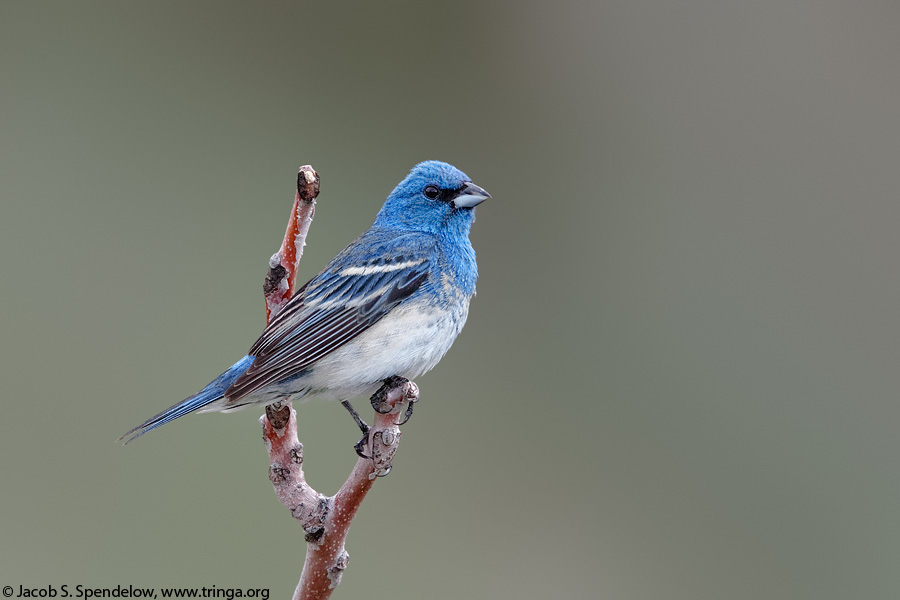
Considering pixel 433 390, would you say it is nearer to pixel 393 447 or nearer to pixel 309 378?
pixel 309 378

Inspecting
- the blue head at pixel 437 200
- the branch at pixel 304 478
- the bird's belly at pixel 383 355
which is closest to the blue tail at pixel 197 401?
the bird's belly at pixel 383 355

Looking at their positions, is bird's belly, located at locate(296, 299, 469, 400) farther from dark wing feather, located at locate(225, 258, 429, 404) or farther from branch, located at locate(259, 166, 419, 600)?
branch, located at locate(259, 166, 419, 600)

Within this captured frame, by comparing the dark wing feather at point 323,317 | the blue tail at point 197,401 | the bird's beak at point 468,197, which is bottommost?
the blue tail at point 197,401

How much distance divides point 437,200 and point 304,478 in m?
1.45

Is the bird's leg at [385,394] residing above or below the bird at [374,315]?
below

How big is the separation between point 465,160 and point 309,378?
3036 millimetres

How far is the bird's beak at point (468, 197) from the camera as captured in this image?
3814mm

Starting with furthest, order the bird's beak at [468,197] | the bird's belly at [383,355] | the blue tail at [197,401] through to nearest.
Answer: the bird's beak at [468,197] < the bird's belly at [383,355] < the blue tail at [197,401]

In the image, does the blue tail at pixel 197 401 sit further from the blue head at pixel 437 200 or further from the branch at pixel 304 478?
the blue head at pixel 437 200

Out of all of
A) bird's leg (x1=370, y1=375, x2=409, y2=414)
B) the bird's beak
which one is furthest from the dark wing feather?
the bird's beak

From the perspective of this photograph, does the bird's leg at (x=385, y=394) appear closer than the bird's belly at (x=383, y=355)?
Yes

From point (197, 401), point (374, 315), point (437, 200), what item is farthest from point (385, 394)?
point (437, 200)

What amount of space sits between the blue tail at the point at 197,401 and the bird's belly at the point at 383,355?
228mm

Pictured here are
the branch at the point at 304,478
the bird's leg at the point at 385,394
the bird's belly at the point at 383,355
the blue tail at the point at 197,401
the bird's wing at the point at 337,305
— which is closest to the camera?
the branch at the point at 304,478
